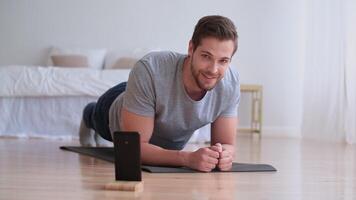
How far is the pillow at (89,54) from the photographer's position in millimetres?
6078

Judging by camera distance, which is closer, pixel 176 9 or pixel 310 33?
pixel 310 33

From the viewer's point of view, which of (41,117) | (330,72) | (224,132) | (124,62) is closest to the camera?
(224,132)

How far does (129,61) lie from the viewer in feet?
18.8

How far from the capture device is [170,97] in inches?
88.8

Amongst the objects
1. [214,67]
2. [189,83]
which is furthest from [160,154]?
[214,67]

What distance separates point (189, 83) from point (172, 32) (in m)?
4.04

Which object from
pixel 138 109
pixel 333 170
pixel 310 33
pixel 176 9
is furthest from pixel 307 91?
pixel 138 109

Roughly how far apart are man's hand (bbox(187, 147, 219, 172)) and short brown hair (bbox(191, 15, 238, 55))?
0.38 metres

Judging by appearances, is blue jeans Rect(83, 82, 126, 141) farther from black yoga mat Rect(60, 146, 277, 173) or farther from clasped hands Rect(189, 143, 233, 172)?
clasped hands Rect(189, 143, 233, 172)

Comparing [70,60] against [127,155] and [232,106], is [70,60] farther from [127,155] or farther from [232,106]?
[127,155]

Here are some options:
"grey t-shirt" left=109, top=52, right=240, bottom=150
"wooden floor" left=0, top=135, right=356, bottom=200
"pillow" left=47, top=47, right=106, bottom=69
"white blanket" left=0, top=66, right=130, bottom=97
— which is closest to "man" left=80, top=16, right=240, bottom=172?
"grey t-shirt" left=109, top=52, right=240, bottom=150

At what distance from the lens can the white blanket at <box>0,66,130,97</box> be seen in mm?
4492

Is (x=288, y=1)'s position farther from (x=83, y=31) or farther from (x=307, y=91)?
(x=83, y=31)

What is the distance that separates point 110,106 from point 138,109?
0.74 m
